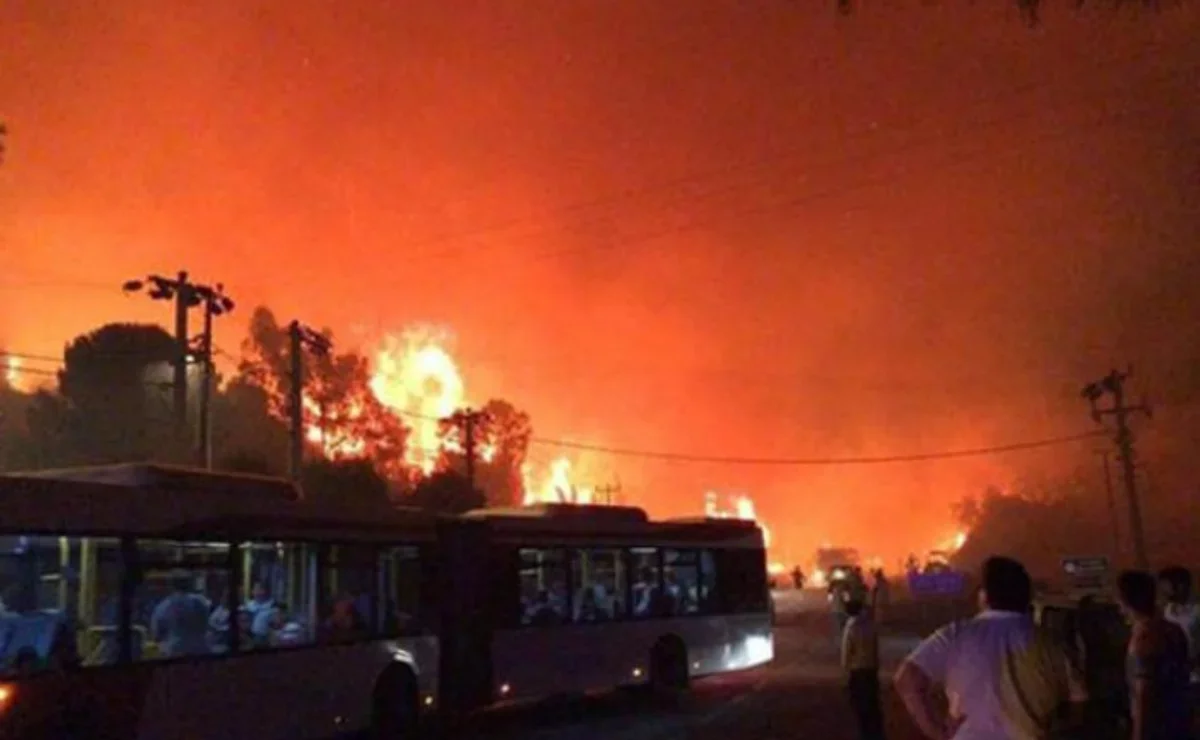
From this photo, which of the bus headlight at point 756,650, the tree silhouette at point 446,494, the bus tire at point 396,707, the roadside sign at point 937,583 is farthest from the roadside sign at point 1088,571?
the tree silhouette at point 446,494

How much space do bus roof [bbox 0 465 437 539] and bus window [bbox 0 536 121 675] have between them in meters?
0.18

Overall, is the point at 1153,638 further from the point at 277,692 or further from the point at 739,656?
the point at 739,656

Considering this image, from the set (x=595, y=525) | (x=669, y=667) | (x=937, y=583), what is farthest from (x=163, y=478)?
(x=937, y=583)

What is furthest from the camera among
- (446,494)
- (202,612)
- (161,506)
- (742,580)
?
(446,494)

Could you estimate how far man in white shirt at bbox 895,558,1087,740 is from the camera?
Result: 17.0 feet

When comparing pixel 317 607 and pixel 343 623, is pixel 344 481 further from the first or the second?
pixel 317 607

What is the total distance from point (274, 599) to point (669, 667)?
974cm

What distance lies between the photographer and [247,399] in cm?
7575

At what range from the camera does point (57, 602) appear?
11.2m

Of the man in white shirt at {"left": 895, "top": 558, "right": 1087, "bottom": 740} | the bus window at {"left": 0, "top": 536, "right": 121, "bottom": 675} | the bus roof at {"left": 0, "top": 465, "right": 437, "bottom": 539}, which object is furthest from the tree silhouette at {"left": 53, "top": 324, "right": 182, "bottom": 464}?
the man in white shirt at {"left": 895, "top": 558, "right": 1087, "bottom": 740}

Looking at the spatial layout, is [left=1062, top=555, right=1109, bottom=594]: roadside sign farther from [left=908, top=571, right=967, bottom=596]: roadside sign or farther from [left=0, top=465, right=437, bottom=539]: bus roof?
[left=0, top=465, right=437, bottom=539]: bus roof

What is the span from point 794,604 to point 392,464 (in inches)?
1198

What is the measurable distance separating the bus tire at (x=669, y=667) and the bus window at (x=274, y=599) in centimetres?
842

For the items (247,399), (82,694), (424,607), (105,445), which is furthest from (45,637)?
(247,399)
